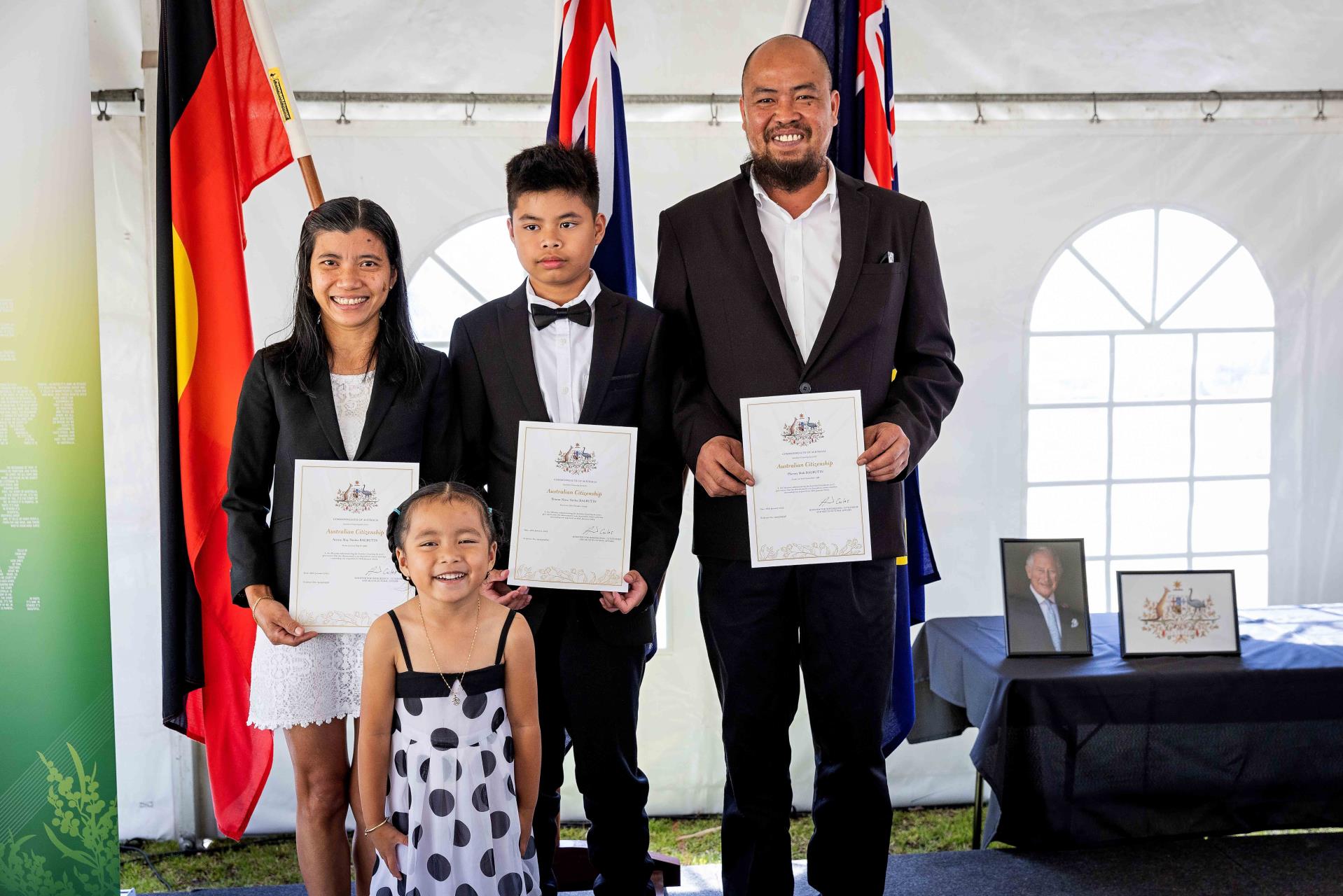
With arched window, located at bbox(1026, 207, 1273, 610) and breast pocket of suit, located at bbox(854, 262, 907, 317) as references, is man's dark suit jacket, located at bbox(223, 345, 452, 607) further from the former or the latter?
arched window, located at bbox(1026, 207, 1273, 610)

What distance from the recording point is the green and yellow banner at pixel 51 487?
2.51m

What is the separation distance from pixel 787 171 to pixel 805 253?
0.57ft

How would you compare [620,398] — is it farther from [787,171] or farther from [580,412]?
[787,171]

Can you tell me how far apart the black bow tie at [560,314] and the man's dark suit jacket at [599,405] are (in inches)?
1.0

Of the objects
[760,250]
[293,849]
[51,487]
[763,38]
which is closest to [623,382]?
[760,250]

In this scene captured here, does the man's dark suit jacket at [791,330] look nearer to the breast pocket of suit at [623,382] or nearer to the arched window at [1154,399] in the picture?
the breast pocket of suit at [623,382]

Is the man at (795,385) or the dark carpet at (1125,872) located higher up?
the man at (795,385)

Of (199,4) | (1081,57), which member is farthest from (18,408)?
(1081,57)

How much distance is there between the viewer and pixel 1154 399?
3873 millimetres

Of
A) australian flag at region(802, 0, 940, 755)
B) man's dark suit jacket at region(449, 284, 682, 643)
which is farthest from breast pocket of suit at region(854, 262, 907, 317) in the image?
australian flag at region(802, 0, 940, 755)

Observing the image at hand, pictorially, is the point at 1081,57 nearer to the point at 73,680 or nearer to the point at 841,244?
the point at 841,244

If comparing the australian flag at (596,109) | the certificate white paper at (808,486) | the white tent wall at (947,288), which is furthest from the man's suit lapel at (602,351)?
the white tent wall at (947,288)

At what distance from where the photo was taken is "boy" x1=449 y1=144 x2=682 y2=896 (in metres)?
2.02

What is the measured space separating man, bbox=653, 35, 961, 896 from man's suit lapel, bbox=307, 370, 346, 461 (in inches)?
27.0
